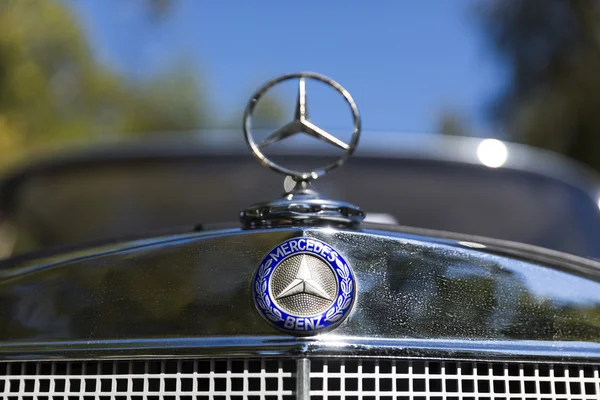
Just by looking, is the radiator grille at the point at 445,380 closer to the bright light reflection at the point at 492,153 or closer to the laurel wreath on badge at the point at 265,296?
the laurel wreath on badge at the point at 265,296

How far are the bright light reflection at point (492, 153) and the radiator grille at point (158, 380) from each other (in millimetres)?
1808

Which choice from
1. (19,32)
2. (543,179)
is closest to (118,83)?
(19,32)

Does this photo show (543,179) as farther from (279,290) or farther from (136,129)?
(136,129)

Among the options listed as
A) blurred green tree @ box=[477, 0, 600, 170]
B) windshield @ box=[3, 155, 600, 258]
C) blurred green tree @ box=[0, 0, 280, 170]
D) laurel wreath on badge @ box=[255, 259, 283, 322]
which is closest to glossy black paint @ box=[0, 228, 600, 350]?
laurel wreath on badge @ box=[255, 259, 283, 322]

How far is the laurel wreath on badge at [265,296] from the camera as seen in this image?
1215mm

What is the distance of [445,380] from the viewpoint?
4.03ft

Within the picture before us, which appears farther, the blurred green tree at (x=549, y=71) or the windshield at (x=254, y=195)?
the blurred green tree at (x=549, y=71)

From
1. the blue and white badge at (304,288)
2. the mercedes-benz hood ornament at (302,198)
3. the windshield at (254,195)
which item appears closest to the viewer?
the blue and white badge at (304,288)

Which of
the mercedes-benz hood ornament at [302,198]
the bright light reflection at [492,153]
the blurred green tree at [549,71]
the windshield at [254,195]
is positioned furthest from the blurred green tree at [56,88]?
the blurred green tree at [549,71]

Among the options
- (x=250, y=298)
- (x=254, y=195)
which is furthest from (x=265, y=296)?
(x=254, y=195)

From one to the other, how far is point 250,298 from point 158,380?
0.68 ft

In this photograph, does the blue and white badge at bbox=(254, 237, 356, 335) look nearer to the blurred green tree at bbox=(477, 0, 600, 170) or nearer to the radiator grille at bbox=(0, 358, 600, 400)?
the radiator grille at bbox=(0, 358, 600, 400)

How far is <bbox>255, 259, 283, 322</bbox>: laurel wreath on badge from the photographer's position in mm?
1215

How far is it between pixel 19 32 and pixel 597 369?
13130mm
